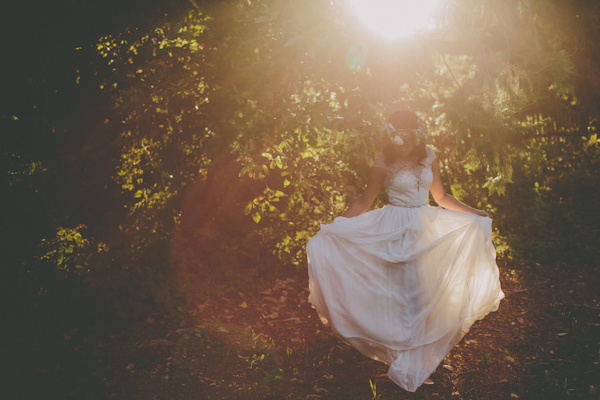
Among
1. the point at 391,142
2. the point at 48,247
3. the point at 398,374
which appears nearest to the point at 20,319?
the point at 48,247

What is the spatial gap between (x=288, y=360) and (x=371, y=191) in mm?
1790

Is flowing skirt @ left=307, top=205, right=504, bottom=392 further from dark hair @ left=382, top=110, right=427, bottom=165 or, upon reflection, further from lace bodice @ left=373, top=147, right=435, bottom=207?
dark hair @ left=382, top=110, right=427, bottom=165

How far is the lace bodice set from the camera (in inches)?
180

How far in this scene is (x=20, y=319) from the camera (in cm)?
489

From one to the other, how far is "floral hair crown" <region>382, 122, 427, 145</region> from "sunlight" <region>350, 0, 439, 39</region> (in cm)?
139

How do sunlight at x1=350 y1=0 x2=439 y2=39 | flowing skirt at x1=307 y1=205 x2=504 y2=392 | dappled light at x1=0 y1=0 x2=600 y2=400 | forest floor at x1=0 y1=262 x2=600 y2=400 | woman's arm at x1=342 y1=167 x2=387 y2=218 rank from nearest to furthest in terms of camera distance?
forest floor at x1=0 y1=262 x2=600 y2=400 → flowing skirt at x1=307 y1=205 x2=504 y2=392 → dappled light at x1=0 y1=0 x2=600 y2=400 → woman's arm at x1=342 y1=167 x2=387 y2=218 → sunlight at x1=350 y1=0 x2=439 y2=39

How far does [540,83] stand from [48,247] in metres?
6.48

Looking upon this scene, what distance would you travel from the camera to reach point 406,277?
426 cm

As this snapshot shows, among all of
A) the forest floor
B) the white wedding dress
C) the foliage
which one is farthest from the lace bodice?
the forest floor

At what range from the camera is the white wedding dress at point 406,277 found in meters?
4.18

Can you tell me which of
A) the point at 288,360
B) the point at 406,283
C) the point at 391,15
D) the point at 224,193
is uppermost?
the point at 391,15

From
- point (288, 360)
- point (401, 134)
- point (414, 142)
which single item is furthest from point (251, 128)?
point (288, 360)

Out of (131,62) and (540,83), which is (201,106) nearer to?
(131,62)

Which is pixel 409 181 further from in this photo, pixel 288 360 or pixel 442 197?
pixel 288 360
